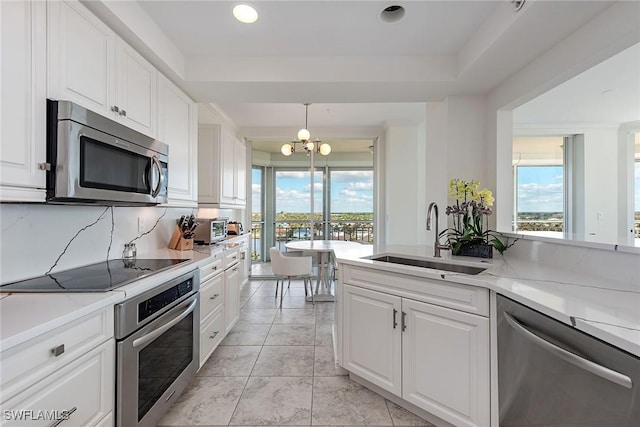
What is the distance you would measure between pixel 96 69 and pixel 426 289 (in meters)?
2.17

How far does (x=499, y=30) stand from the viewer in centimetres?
167

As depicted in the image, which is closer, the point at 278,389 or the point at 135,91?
the point at 135,91

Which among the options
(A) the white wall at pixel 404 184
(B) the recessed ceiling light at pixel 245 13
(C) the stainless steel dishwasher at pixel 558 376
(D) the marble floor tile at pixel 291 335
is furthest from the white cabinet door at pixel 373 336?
(A) the white wall at pixel 404 184

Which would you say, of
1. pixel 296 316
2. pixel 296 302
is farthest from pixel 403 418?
pixel 296 302

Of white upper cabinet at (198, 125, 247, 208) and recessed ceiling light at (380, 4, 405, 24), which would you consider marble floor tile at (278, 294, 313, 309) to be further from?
recessed ceiling light at (380, 4, 405, 24)

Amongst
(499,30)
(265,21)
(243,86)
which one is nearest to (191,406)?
(243,86)

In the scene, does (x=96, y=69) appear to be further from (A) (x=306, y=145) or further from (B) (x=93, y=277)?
(A) (x=306, y=145)

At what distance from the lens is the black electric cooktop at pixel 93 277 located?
3.93ft

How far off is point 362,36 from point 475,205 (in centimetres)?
151

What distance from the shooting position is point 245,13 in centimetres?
168

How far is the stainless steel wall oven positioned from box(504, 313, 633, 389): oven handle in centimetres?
170

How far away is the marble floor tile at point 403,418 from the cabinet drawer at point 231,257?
69.3 inches

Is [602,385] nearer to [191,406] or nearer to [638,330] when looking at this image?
[638,330]

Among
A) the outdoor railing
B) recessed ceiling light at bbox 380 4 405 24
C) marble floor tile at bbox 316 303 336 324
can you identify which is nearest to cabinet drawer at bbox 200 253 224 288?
marble floor tile at bbox 316 303 336 324
